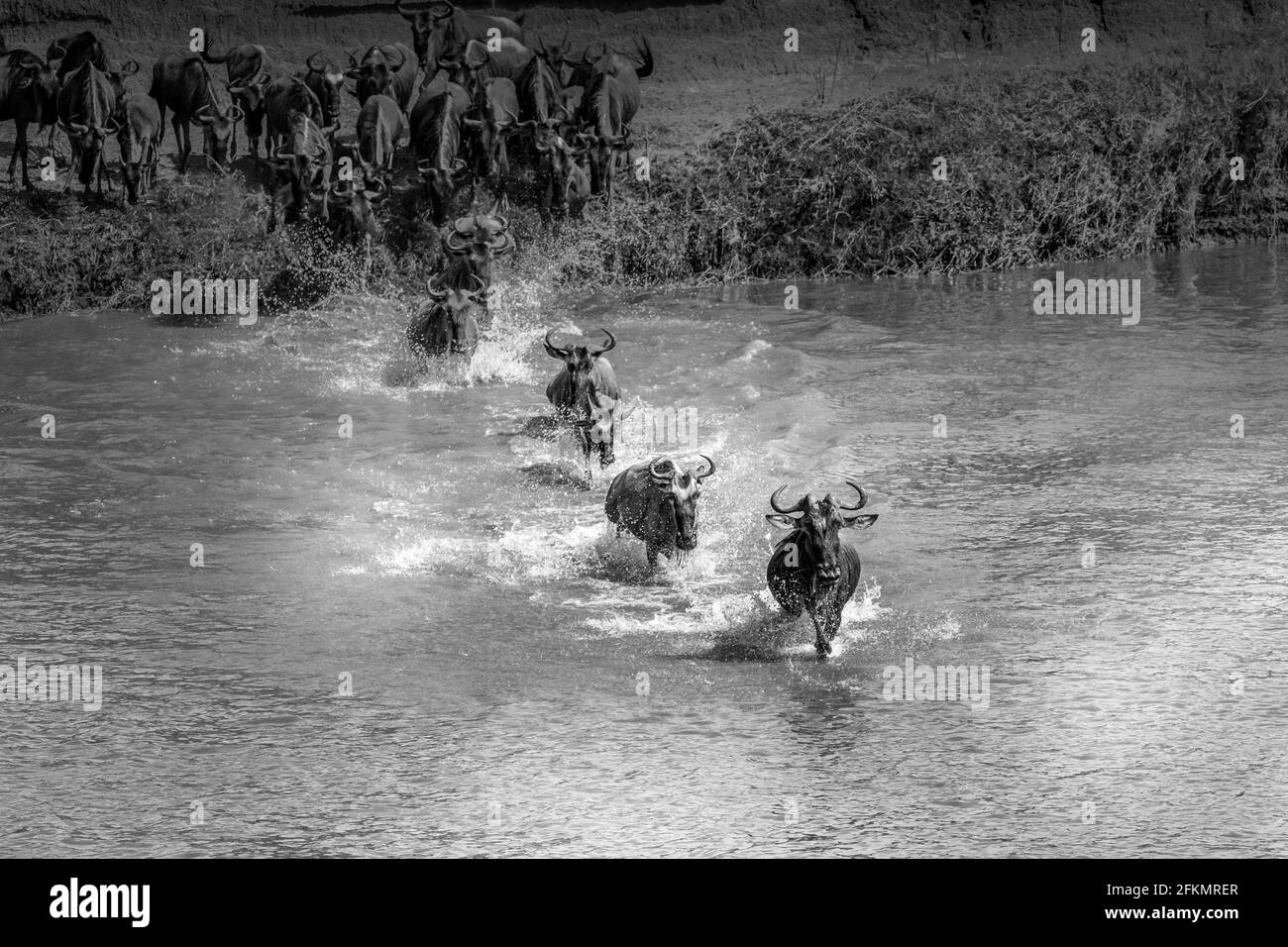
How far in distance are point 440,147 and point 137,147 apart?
3.39m

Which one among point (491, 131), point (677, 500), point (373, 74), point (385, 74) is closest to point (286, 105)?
point (373, 74)

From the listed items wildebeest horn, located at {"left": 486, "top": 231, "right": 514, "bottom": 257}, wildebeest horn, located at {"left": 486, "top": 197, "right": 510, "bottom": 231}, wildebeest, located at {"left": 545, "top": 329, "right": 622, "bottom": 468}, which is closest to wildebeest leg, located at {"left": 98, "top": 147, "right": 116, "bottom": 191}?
wildebeest horn, located at {"left": 486, "top": 197, "right": 510, "bottom": 231}

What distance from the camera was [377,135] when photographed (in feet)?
67.4

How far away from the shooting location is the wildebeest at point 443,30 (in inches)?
944

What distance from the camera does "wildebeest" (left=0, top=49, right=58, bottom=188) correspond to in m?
20.4

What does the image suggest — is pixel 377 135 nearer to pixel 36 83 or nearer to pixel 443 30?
pixel 36 83

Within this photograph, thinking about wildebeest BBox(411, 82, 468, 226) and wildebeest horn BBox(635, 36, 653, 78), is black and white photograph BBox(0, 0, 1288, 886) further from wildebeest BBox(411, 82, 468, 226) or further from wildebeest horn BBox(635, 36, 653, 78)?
wildebeest horn BBox(635, 36, 653, 78)

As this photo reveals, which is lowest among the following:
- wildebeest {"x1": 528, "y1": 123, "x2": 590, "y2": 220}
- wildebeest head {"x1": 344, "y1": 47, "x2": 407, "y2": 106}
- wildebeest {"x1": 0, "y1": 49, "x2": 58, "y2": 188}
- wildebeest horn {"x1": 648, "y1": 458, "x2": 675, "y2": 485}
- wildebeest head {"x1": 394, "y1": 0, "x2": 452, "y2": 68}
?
wildebeest horn {"x1": 648, "y1": 458, "x2": 675, "y2": 485}

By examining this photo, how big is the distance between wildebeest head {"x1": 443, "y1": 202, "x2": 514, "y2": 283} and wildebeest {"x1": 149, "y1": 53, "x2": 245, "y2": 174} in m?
3.42

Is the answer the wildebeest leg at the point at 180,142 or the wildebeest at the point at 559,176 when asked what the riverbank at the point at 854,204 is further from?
the wildebeest leg at the point at 180,142

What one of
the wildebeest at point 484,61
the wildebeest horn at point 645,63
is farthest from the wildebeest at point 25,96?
the wildebeest horn at point 645,63

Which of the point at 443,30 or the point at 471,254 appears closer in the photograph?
the point at 471,254

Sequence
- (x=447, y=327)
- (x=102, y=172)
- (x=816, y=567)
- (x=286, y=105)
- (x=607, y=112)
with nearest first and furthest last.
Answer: (x=816, y=567) < (x=447, y=327) < (x=102, y=172) < (x=286, y=105) < (x=607, y=112)
